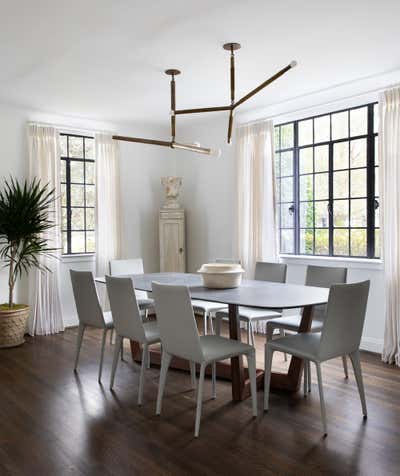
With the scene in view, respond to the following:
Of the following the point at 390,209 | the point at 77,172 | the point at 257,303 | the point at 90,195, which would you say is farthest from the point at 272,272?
the point at 77,172

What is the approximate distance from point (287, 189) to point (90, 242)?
106 inches

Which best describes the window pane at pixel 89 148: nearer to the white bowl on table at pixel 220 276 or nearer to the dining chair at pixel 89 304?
the dining chair at pixel 89 304

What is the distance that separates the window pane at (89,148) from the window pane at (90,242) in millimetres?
1021

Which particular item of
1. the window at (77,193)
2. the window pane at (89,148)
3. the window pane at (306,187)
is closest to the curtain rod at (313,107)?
the window pane at (306,187)

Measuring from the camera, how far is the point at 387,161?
4.19 metres

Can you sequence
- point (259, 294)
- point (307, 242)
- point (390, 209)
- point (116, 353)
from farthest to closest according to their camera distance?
point (307, 242) < point (390, 209) < point (116, 353) < point (259, 294)

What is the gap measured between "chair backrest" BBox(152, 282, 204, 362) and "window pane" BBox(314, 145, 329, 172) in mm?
2938

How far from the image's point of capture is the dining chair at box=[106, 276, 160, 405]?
3.17 metres

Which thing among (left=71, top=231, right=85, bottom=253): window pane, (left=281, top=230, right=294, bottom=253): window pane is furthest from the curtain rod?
(left=71, top=231, right=85, bottom=253): window pane

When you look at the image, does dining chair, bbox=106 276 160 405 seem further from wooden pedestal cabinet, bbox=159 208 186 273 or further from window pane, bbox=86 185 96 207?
window pane, bbox=86 185 96 207

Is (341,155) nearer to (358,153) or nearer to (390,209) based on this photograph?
(358,153)

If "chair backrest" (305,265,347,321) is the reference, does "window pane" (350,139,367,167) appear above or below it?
above

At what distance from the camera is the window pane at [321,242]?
4979 mm

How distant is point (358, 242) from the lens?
4.68 metres
